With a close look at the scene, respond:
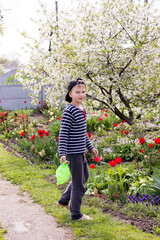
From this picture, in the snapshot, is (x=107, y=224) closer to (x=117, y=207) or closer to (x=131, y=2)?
(x=117, y=207)

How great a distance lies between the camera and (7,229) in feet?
9.59

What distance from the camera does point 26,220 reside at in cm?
315

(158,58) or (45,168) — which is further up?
(158,58)

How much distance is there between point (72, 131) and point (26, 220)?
3.96ft

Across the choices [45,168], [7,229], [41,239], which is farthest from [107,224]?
[45,168]

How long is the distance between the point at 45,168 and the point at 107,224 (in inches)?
100

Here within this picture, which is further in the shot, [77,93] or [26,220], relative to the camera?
[26,220]

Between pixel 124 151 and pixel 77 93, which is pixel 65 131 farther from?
pixel 124 151

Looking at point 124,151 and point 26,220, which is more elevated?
point 124,151

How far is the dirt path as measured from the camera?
2.77 m

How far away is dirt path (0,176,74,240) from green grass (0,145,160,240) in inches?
3.8

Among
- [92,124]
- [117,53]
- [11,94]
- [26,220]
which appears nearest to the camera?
[26,220]

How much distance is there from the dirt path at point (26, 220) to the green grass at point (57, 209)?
10 cm

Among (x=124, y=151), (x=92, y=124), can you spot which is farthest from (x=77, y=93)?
(x=92, y=124)
